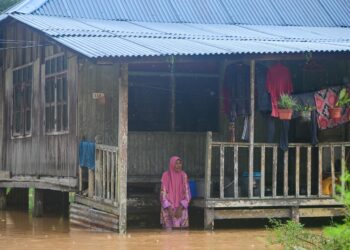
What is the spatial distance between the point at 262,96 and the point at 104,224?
309 cm

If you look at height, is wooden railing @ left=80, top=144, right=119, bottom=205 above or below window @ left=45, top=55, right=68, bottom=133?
below

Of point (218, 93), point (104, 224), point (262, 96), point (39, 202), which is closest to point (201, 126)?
point (218, 93)

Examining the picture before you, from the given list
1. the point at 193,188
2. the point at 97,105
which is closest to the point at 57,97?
the point at 97,105

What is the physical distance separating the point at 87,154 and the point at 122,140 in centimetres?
149

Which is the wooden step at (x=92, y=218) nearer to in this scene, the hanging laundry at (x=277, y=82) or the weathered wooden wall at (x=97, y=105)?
the weathered wooden wall at (x=97, y=105)

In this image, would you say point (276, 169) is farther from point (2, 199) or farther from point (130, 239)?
point (2, 199)

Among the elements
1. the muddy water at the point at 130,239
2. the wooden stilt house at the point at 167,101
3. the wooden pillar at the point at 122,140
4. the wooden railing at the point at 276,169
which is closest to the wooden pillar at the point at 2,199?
the wooden stilt house at the point at 167,101

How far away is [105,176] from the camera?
38.6 ft

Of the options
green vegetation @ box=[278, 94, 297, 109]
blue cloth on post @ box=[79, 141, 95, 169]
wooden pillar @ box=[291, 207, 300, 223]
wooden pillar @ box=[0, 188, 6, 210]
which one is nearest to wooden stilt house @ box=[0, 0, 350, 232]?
wooden pillar @ box=[291, 207, 300, 223]

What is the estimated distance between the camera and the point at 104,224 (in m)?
11.6

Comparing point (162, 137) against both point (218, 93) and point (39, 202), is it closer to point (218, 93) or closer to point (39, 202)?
point (218, 93)

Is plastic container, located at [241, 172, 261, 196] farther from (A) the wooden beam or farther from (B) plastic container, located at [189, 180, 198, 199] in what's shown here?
(A) the wooden beam

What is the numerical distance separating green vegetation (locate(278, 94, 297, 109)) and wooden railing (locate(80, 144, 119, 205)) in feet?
8.45

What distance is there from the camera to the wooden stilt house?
1141cm
